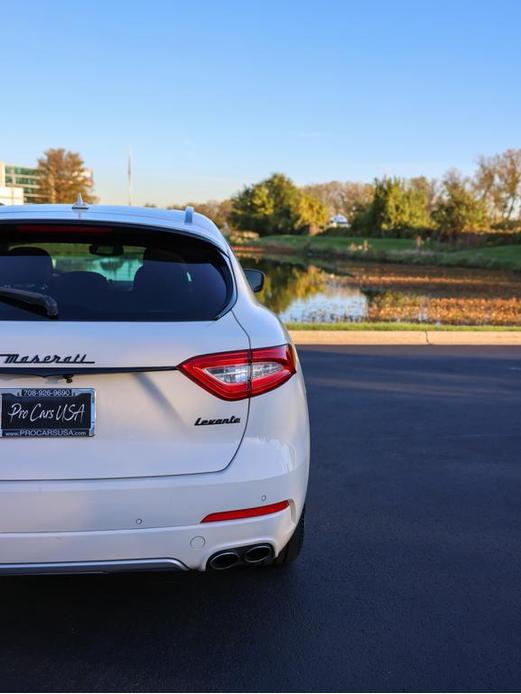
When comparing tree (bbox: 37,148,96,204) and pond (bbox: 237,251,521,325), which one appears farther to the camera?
tree (bbox: 37,148,96,204)

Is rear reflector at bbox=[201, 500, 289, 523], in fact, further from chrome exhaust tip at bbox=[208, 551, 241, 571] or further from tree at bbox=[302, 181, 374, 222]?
tree at bbox=[302, 181, 374, 222]

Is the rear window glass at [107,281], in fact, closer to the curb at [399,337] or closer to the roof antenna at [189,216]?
the roof antenna at [189,216]

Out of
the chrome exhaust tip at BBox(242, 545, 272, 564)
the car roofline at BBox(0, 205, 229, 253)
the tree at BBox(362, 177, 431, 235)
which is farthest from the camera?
the tree at BBox(362, 177, 431, 235)

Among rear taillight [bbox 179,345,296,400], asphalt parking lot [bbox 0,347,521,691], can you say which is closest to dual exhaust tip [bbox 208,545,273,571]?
asphalt parking lot [bbox 0,347,521,691]

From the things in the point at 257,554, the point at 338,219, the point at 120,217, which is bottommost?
the point at 257,554

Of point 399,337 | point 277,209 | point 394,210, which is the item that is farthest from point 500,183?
point 399,337

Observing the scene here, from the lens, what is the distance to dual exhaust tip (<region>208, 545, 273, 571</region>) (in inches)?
102

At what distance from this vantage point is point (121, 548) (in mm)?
2459

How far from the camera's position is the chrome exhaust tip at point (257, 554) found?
104 inches

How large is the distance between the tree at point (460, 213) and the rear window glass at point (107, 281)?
6607 centimetres

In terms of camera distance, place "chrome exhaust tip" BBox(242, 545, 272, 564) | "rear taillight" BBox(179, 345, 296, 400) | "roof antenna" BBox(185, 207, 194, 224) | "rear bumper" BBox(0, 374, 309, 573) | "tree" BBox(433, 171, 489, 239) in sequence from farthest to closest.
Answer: "tree" BBox(433, 171, 489, 239) < "roof antenna" BBox(185, 207, 194, 224) < "chrome exhaust tip" BBox(242, 545, 272, 564) < "rear taillight" BBox(179, 345, 296, 400) < "rear bumper" BBox(0, 374, 309, 573)

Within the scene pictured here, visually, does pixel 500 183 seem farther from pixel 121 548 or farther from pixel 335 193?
pixel 121 548

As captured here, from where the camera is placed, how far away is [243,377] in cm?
257

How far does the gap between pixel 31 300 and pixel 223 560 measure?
123cm
